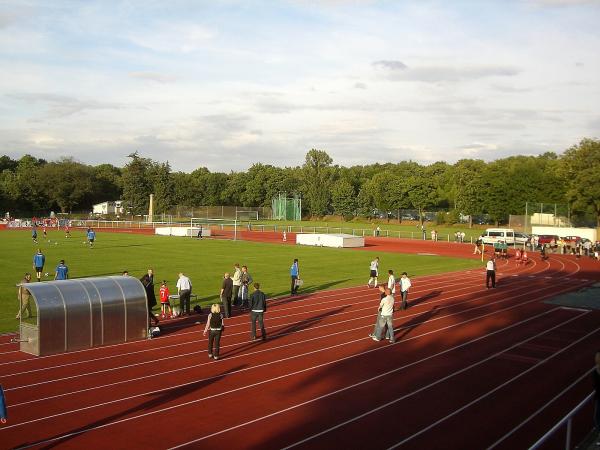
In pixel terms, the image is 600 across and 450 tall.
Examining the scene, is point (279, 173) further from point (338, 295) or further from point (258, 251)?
point (338, 295)

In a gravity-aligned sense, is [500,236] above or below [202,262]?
above

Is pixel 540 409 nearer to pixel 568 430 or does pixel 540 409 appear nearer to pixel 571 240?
pixel 568 430

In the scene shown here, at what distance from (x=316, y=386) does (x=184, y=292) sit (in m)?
9.09

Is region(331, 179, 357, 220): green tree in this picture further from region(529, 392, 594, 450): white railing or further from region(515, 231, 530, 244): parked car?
region(529, 392, 594, 450): white railing

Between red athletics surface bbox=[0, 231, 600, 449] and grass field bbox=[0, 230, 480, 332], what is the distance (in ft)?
20.1

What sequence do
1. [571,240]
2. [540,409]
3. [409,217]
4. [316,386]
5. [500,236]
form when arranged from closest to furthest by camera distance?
[540,409]
[316,386]
[571,240]
[500,236]
[409,217]

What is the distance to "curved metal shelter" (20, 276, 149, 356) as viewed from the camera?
52.2 ft

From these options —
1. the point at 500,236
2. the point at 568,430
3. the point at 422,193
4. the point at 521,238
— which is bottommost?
the point at 568,430

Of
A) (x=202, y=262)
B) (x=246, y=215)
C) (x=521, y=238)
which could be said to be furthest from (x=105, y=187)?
(x=202, y=262)

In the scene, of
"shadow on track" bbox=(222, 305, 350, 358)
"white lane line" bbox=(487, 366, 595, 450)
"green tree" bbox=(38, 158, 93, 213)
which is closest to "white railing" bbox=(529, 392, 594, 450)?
"white lane line" bbox=(487, 366, 595, 450)

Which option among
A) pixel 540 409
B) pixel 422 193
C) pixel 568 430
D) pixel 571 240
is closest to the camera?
pixel 568 430

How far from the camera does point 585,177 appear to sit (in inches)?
2721

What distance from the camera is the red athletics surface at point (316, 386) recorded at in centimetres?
1071

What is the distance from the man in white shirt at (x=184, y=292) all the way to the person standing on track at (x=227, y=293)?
1204 mm
